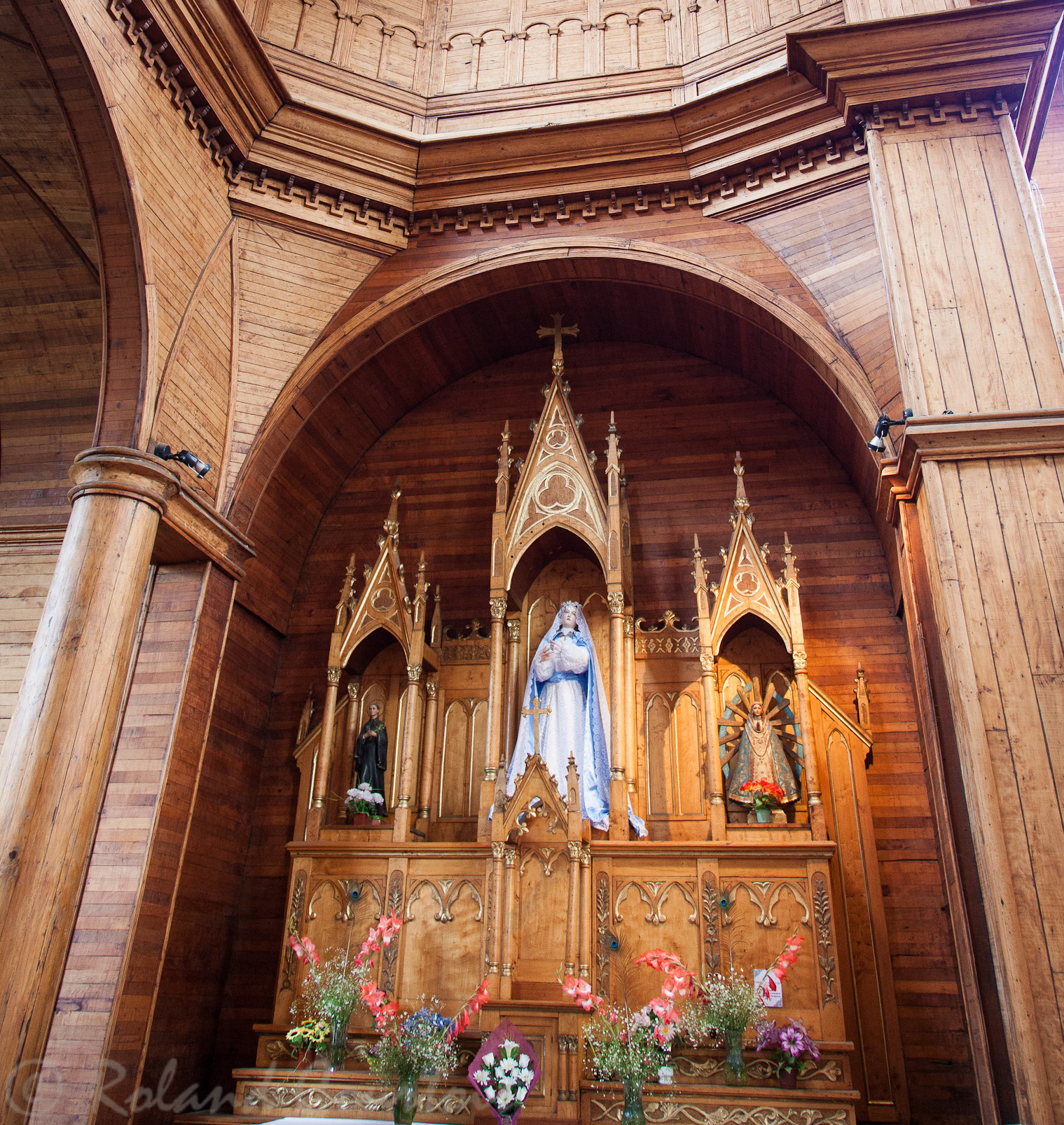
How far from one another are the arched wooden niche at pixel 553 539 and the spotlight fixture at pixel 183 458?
2584mm

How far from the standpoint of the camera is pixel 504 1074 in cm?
537

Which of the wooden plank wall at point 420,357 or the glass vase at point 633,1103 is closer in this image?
the glass vase at point 633,1103

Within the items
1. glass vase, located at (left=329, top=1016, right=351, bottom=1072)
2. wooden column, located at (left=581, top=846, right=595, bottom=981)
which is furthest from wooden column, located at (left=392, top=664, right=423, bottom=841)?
wooden column, located at (left=581, top=846, right=595, bottom=981)

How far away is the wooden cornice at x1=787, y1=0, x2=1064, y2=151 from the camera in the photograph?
6.73m

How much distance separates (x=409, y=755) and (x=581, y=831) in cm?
177

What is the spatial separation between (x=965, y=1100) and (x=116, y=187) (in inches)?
344

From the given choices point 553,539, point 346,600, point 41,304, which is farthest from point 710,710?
point 41,304

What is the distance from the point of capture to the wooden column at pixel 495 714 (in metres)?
7.55

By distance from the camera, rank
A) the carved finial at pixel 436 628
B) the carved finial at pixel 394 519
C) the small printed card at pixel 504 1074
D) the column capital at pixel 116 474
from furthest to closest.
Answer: the carved finial at pixel 394 519 < the carved finial at pixel 436 628 < the column capital at pixel 116 474 < the small printed card at pixel 504 1074

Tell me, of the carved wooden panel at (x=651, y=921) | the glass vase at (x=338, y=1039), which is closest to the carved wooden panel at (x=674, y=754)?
the carved wooden panel at (x=651, y=921)

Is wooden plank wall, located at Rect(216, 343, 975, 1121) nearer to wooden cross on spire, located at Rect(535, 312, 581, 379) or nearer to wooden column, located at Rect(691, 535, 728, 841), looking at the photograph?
wooden cross on spire, located at Rect(535, 312, 581, 379)

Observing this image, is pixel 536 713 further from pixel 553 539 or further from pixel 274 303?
pixel 274 303

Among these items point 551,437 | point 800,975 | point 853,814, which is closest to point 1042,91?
point 551,437

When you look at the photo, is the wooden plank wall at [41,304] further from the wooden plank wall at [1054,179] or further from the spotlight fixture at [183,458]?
the wooden plank wall at [1054,179]
